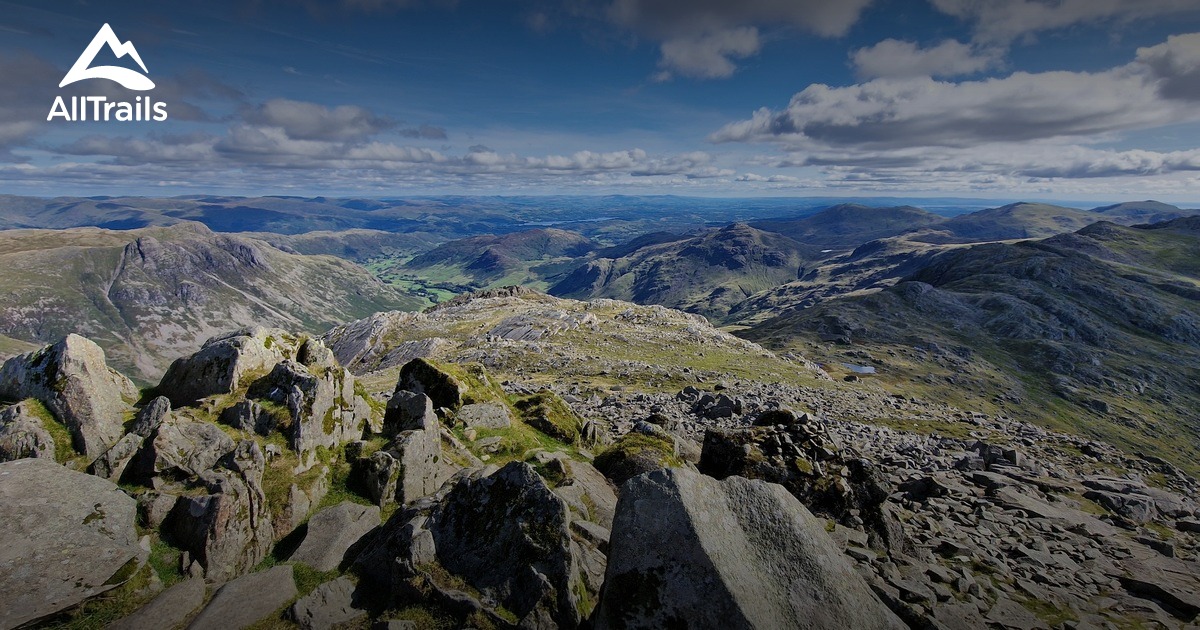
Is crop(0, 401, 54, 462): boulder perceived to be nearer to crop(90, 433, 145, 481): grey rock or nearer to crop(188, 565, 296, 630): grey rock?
crop(90, 433, 145, 481): grey rock

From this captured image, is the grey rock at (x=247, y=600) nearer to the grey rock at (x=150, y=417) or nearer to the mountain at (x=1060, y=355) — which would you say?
the grey rock at (x=150, y=417)

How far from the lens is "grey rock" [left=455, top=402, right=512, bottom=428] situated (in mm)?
31203

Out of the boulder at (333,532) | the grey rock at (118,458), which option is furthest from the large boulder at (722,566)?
the grey rock at (118,458)

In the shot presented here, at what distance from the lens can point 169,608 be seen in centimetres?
1372

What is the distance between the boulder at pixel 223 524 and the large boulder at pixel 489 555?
13.3 ft

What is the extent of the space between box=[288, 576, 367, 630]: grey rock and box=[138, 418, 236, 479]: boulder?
7.41 metres

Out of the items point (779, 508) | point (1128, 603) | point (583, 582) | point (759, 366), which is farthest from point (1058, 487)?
point (759, 366)

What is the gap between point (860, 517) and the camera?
2312cm

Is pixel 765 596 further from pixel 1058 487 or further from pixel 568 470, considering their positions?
pixel 1058 487

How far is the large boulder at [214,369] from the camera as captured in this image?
74.9 ft

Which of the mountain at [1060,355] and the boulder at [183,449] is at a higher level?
the boulder at [183,449]

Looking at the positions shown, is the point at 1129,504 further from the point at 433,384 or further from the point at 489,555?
the point at 433,384

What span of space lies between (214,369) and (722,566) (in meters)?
24.9

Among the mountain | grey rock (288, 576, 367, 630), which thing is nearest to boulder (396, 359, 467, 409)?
grey rock (288, 576, 367, 630)
